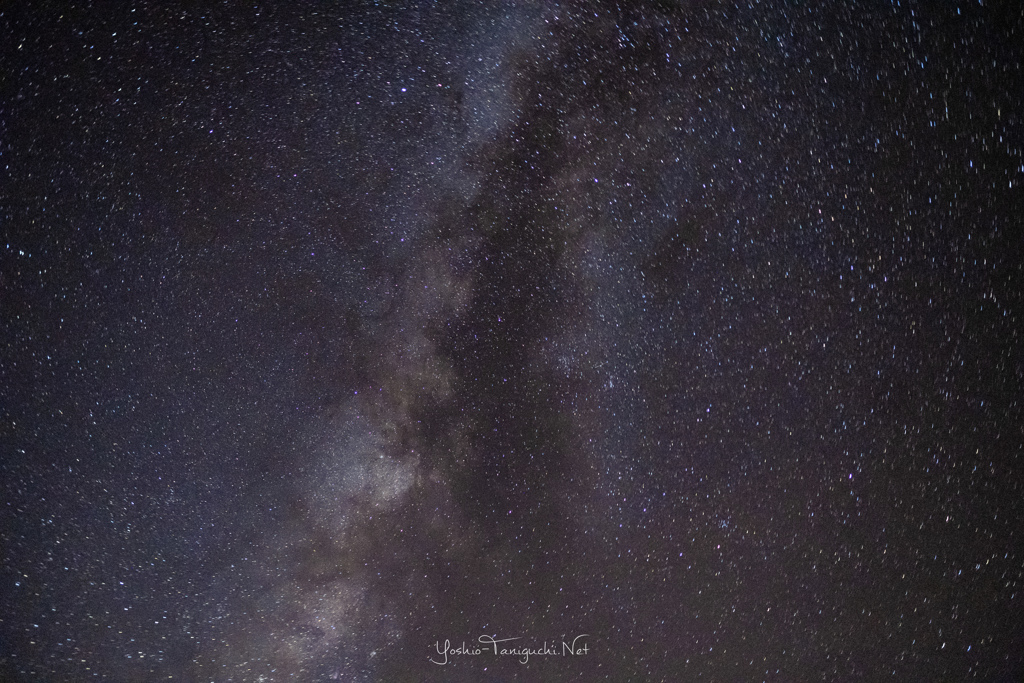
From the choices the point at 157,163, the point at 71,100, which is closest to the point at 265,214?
the point at 157,163

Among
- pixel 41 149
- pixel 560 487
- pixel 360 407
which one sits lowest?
pixel 560 487

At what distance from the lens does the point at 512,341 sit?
127cm

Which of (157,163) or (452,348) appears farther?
(452,348)

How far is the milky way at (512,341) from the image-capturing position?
0.95 metres

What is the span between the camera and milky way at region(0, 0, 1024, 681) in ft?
3.13

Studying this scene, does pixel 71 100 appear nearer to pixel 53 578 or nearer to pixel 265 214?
pixel 265 214

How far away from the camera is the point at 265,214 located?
1.30 metres

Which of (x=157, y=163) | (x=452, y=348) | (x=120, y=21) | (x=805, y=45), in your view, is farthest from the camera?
(x=452, y=348)

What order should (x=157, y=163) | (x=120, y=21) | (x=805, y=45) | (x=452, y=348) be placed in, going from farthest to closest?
(x=452, y=348)
(x=157, y=163)
(x=120, y=21)
(x=805, y=45)

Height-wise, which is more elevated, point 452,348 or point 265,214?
point 265,214

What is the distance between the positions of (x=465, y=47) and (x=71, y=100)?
2.46 feet

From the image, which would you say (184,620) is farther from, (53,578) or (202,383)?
(202,383)

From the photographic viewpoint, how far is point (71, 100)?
43.6 inches

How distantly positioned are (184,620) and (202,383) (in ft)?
1.82
